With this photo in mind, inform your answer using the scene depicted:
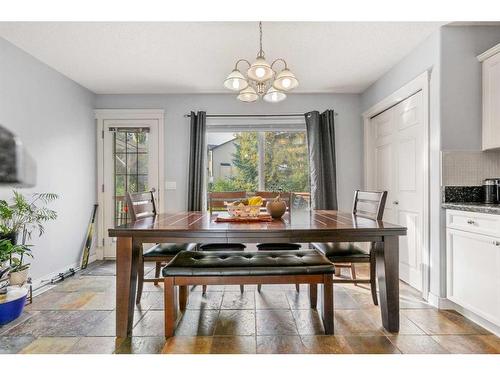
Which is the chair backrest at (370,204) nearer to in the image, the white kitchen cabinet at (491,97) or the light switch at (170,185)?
the white kitchen cabinet at (491,97)

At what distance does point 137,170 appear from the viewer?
4.29m

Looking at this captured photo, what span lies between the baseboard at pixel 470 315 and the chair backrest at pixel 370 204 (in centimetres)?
91

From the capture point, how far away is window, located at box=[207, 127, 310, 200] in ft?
14.1

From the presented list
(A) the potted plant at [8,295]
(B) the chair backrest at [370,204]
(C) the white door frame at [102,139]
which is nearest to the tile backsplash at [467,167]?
(B) the chair backrest at [370,204]

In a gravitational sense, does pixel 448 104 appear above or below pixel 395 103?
below

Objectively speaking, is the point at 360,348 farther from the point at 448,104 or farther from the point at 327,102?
the point at 327,102

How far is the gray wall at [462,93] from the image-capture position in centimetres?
251

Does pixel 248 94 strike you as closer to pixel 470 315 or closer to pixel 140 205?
pixel 140 205

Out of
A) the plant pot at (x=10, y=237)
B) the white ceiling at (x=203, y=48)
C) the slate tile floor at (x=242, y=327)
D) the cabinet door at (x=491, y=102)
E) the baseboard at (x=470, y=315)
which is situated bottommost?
the slate tile floor at (x=242, y=327)

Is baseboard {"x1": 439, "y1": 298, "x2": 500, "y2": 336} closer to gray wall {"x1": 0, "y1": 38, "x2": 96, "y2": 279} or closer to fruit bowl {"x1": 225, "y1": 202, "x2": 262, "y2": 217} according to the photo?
fruit bowl {"x1": 225, "y1": 202, "x2": 262, "y2": 217}

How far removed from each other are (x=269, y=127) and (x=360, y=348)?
9.80 ft

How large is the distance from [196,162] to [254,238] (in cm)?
246

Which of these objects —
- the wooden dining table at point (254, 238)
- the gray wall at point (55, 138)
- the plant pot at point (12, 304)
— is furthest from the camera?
the gray wall at point (55, 138)

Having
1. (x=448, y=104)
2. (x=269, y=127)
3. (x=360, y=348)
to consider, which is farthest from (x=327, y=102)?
(x=360, y=348)
